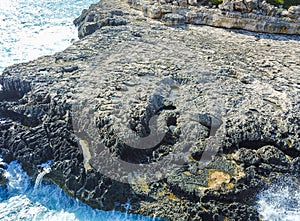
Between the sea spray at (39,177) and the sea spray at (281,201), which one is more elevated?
the sea spray at (281,201)

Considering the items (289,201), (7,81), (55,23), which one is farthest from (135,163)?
(55,23)

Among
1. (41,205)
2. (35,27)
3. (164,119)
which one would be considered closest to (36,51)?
(35,27)

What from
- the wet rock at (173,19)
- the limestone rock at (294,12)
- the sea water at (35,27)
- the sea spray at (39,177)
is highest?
the limestone rock at (294,12)

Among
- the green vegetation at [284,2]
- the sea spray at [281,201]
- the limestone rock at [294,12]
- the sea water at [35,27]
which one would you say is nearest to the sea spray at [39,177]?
the sea spray at [281,201]

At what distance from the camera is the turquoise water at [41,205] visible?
20812 millimetres

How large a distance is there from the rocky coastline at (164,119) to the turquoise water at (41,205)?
565 mm

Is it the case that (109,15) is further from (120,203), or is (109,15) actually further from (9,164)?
(120,203)

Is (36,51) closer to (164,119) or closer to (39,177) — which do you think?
(39,177)

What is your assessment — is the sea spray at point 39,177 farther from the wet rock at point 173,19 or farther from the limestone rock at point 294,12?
the limestone rock at point 294,12

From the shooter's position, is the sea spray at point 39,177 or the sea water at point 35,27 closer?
the sea spray at point 39,177

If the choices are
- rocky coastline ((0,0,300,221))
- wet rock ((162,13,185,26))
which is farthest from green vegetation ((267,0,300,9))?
wet rock ((162,13,185,26))

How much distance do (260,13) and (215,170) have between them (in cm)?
2307

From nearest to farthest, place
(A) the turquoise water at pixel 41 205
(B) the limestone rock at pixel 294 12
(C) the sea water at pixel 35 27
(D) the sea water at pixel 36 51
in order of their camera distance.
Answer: (A) the turquoise water at pixel 41 205
(D) the sea water at pixel 36 51
(B) the limestone rock at pixel 294 12
(C) the sea water at pixel 35 27

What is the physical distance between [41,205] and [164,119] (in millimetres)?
9798
